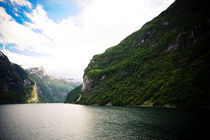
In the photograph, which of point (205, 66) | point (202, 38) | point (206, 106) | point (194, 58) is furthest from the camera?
point (202, 38)

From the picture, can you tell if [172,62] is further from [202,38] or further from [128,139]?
[128,139]

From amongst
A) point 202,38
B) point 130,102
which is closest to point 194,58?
point 202,38

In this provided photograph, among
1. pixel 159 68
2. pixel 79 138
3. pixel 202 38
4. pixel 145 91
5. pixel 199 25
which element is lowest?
pixel 79 138

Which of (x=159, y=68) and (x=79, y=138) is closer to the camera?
(x=79, y=138)

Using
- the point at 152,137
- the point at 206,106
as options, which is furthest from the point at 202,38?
the point at 152,137

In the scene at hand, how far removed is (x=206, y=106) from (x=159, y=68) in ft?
319

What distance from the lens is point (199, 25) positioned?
175125 mm

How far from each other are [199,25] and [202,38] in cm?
2591

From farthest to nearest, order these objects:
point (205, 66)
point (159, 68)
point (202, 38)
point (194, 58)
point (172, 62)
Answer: point (159, 68)
point (172, 62)
point (202, 38)
point (194, 58)
point (205, 66)

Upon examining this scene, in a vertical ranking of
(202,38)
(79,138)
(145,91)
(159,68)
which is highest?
(202,38)

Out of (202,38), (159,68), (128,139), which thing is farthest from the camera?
(159,68)

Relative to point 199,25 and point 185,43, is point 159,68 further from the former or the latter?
point 199,25

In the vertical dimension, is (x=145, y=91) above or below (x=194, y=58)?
below

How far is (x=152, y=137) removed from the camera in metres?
36.9
